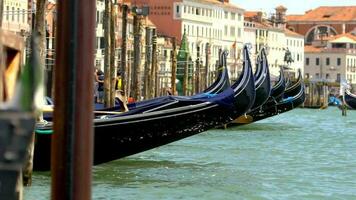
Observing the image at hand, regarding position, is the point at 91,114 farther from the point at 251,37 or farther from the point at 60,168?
the point at 251,37

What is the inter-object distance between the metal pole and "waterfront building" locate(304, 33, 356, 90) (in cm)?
7282

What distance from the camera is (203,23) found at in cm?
5822

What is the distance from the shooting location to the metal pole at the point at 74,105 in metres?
1.98

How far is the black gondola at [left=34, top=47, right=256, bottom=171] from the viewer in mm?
8219

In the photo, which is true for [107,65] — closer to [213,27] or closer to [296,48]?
[213,27]

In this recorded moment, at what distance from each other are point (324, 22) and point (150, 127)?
75.0 meters

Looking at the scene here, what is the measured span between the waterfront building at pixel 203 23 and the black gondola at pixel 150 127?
42009 mm

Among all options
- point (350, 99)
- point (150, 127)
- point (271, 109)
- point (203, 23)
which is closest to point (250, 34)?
point (203, 23)

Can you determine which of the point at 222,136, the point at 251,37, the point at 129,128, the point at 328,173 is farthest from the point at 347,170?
the point at 251,37

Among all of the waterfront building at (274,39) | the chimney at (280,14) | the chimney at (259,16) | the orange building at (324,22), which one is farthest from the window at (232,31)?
the orange building at (324,22)

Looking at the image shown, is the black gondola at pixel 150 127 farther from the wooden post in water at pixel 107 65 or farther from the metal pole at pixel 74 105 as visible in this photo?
the metal pole at pixel 74 105

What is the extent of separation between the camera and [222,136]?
685 inches

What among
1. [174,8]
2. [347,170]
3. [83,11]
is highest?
[174,8]

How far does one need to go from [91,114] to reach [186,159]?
945 centimetres
